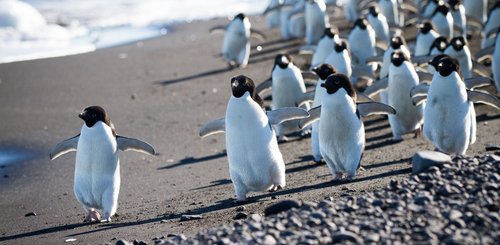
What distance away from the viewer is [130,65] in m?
16.7

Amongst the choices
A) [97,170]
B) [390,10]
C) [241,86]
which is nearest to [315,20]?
[390,10]

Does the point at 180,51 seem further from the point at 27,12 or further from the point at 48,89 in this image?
the point at 27,12

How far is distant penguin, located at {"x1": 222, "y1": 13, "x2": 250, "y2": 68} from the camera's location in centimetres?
1636

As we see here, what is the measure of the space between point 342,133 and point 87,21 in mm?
16173

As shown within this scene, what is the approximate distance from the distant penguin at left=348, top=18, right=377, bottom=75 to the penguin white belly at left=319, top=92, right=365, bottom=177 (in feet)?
18.9

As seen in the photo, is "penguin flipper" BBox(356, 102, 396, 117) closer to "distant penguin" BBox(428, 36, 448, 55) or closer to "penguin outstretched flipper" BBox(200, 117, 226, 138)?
"penguin outstretched flipper" BBox(200, 117, 226, 138)

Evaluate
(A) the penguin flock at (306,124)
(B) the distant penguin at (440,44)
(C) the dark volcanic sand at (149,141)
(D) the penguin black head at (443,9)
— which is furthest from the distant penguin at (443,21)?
(A) the penguin flock at (306,124)

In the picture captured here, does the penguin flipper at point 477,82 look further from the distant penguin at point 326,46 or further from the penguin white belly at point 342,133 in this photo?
the distant penguin at point 326,46

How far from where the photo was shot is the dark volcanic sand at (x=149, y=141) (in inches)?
307

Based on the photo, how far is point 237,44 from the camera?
16344mm

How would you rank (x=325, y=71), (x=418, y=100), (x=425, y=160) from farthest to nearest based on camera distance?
(x=418, y=100), (x=325, y=71), (x=425, y=160)

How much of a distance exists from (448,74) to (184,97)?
5763 mm

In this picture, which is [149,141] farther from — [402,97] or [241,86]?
[241,86]

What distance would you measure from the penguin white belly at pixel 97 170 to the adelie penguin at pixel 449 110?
2758 millimetres
